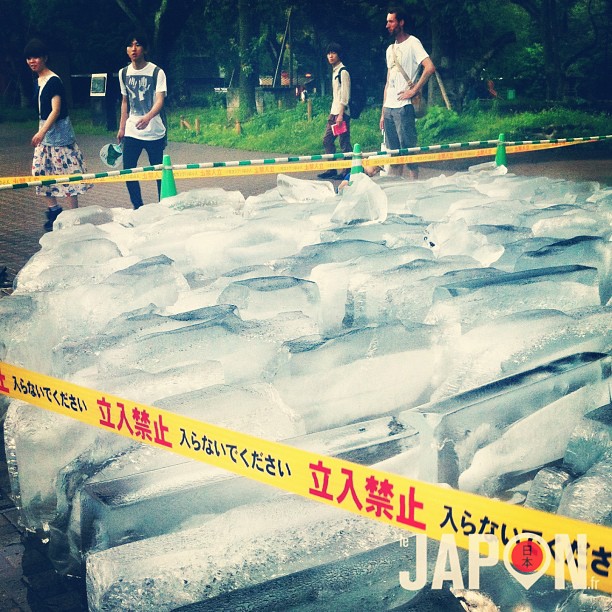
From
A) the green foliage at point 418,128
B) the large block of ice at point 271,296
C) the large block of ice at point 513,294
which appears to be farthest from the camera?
the green foliage at point 418,128

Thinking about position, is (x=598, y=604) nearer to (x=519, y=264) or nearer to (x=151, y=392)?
(x=151, y=392)

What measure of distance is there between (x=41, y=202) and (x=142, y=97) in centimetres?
355

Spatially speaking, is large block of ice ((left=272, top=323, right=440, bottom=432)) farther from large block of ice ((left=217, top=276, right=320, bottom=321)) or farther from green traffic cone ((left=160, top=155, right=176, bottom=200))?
green traffic cone ((left=160, top=155, right=176, bottom=200))

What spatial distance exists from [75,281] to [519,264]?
244 centimetres

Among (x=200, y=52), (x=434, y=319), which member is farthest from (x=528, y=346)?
(x=200, y=52)

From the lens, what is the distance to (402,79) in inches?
365

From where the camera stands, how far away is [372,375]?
3.71 meters

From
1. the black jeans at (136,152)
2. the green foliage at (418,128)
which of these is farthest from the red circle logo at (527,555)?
the green foliage at (418,128)

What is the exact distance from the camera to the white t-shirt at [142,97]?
8.50m

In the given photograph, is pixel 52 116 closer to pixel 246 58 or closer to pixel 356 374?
pixel 356 374

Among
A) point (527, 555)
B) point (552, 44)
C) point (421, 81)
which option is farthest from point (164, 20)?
point (527, 555)

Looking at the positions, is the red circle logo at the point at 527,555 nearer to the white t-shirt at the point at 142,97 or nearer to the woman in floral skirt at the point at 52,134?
the woman in floral skirt at the point at 52,134

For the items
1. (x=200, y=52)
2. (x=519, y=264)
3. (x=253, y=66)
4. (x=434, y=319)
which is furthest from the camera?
(x=200, y=52)

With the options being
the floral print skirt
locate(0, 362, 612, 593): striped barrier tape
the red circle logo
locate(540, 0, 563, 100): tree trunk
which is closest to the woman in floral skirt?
the floral print skirt
